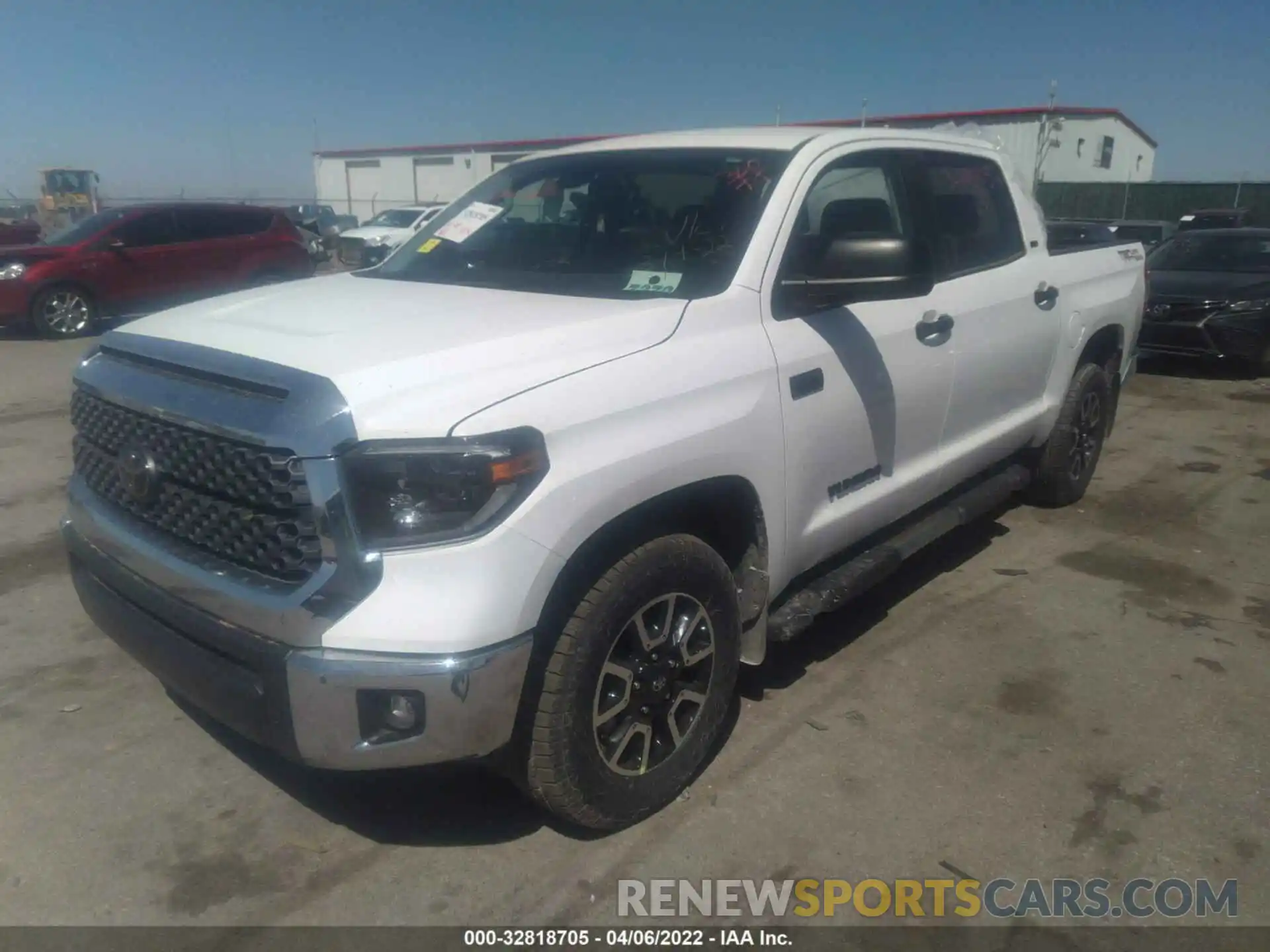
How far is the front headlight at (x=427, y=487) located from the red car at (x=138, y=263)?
40.4 feet

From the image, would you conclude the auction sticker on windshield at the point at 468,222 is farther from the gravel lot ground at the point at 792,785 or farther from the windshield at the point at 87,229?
the windshield at the point at 87,229

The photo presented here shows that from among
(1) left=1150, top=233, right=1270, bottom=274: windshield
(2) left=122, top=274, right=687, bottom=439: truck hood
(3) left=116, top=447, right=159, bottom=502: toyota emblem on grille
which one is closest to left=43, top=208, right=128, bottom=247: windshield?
(2) left=122, top=274, right=687, bottom=439: truck hood

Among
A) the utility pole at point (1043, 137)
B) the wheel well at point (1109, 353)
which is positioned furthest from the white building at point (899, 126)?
the wheel well at point (1109, 353)

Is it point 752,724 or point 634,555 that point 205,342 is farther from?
point 752,724

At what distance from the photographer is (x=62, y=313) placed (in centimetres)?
1254

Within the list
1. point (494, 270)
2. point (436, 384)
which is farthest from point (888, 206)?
point (436, 384)

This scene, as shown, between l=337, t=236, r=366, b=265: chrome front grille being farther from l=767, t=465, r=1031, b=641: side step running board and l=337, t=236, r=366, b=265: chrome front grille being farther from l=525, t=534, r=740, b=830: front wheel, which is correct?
l=525, t=534, r=740, b=830: front wheel

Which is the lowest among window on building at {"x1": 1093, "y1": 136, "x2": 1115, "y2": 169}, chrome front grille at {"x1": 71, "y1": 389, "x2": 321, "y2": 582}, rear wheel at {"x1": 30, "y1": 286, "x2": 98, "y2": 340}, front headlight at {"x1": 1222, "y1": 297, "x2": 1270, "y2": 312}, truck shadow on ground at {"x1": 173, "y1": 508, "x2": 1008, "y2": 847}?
truck shadow on ground at {"x1": 173, "y1": 508, "x2": 1008, "y2": 847}

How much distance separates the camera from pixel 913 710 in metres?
3.51

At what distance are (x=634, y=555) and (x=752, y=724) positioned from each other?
1143mm

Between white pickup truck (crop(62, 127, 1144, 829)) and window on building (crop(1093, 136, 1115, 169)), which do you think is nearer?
white pickup truck (crop(62, 127, 1144, 829))

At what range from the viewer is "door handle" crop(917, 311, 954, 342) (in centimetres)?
366

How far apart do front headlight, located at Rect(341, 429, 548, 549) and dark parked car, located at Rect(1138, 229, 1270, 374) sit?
851 centimetres

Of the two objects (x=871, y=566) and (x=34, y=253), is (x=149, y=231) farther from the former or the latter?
(x=871, y=566)
